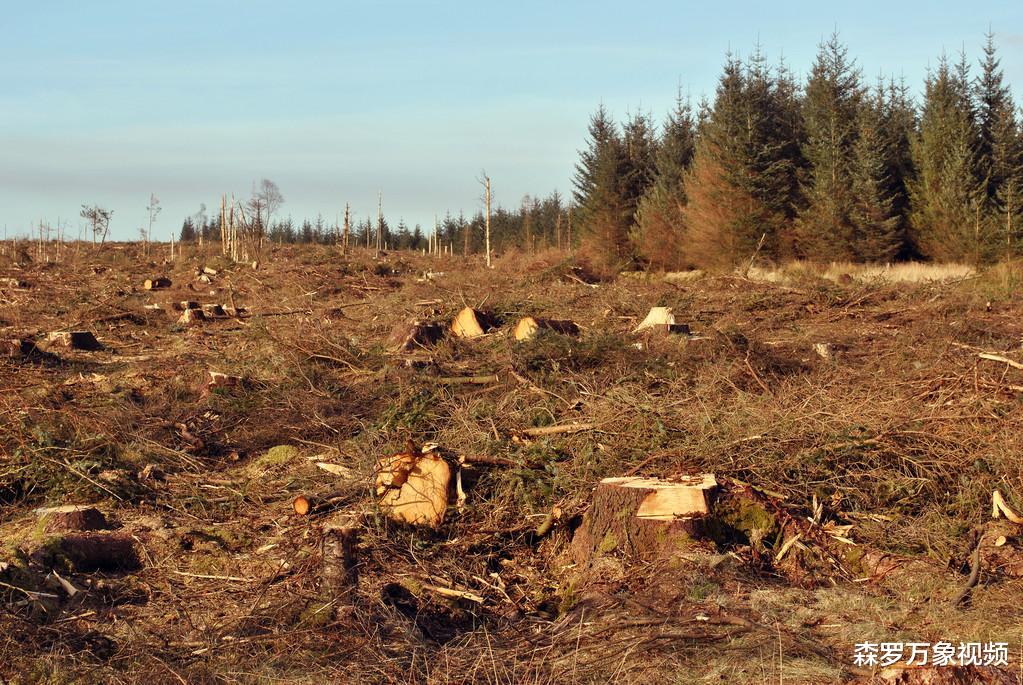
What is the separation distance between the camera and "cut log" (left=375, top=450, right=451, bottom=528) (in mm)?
5602

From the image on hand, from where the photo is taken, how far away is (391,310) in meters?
15.6

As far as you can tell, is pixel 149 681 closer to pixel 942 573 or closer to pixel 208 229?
pixel 942 573

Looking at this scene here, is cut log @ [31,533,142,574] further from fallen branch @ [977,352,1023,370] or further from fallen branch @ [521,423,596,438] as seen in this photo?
fallen branch @ [977,352,1023,370]

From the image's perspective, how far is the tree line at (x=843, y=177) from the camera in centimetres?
2505

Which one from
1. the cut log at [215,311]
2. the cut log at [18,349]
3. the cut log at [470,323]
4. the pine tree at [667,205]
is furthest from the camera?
the pine tree at [667,205]

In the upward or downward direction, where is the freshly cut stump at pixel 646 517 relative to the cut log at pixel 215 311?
downward

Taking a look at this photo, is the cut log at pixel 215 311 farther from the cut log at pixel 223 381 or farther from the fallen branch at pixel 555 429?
the fallen branch at pixel 555 429

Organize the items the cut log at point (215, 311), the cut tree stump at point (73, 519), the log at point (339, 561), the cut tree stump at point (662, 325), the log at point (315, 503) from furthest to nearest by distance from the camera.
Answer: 1. the cut log at point (215, 311)
2. the cut tree stump at point (662, 325)
3. the log at point (315, 503)
4. the cut tree stump at point (73, 519)
5. the log at point (339, 561)

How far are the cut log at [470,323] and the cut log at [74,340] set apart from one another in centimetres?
545

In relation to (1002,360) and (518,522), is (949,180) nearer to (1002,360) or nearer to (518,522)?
(1002,360)

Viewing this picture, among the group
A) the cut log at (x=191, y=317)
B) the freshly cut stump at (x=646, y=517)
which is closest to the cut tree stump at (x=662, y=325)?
the freshly cut stump at (x=646, y=517)

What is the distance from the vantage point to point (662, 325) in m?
10.4

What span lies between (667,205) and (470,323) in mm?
21679

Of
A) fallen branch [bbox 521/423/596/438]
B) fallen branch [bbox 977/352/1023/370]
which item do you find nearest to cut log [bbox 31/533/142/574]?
fallen branch [bbox 521/423/596/438]
